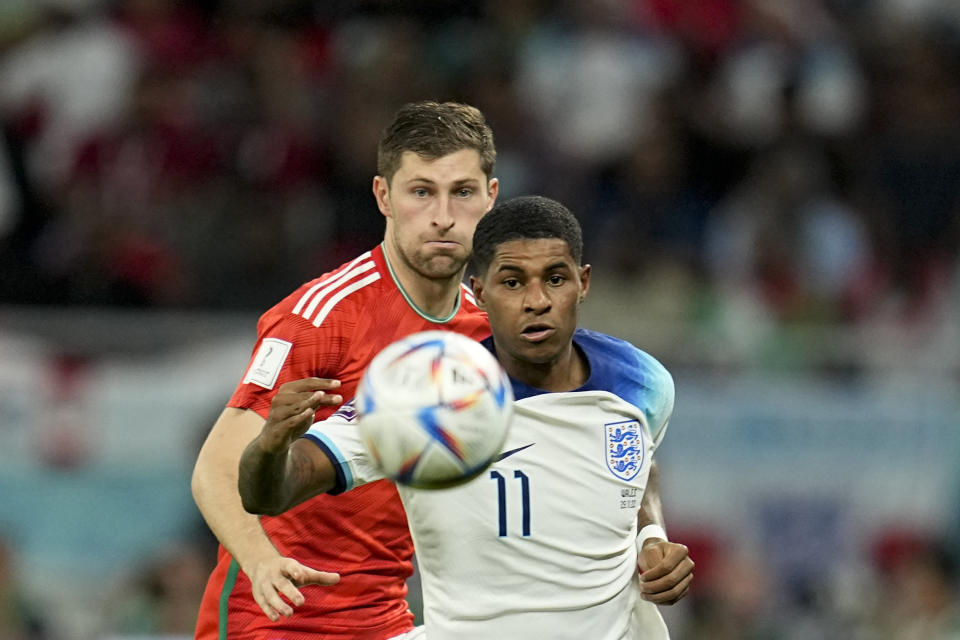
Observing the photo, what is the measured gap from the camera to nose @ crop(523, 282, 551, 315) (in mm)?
4387

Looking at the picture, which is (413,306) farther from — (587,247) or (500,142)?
(500,142)

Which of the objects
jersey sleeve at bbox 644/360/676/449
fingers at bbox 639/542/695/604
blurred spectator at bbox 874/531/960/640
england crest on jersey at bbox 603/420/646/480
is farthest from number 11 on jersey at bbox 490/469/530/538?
blurred spectator at bbox 874/531/960/640

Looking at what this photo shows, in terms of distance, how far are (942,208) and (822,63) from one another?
165cm

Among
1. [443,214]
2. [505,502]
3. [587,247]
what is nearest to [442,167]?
[443,214]

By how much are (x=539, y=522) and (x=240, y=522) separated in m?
0.95

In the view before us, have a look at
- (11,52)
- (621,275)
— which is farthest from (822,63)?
(11,52)

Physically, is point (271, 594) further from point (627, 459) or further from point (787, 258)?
point (787, 258)

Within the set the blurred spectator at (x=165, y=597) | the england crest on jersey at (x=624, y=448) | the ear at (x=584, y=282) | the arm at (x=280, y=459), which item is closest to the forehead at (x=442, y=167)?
the ear at (x=584, y=282)

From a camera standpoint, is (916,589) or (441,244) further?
(916,589)

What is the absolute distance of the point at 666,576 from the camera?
448cm

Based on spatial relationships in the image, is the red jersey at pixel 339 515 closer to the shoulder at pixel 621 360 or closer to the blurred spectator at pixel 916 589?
the shoulder at pixel 621 360

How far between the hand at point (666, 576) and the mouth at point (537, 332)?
2.27 ft

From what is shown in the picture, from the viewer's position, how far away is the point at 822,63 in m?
13.0

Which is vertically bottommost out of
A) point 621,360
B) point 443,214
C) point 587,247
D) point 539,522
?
point 539,522
